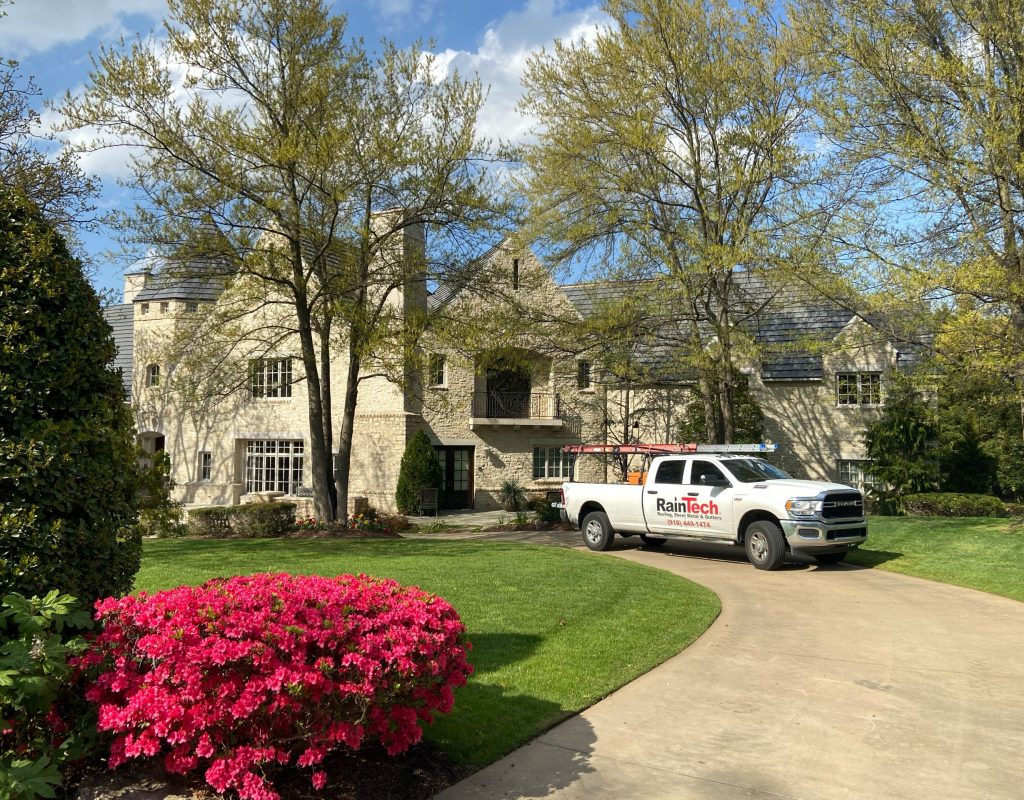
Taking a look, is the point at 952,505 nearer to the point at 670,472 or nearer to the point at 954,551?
the point at 954,551

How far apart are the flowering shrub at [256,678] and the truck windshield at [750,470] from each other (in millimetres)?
10404

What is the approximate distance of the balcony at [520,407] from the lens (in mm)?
28688

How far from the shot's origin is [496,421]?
28.0 meters

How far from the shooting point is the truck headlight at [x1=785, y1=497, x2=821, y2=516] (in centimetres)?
1281

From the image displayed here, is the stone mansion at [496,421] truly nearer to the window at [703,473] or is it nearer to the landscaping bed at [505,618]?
the landscaping bed at [505,618]

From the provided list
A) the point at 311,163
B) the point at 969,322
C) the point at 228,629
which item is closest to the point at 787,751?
the point at 228,629

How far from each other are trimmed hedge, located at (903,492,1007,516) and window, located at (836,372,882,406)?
496cm

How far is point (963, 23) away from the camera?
15891mm

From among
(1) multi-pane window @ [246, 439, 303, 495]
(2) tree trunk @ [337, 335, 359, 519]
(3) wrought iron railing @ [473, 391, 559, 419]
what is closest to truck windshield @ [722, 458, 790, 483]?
(2) tree trunk @ [337, 335, 359, 519]

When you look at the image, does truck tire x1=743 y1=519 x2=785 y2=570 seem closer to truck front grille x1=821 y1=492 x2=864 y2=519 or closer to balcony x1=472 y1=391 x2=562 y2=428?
truck front grille x1=821 y1=492 x2=864 y2=519

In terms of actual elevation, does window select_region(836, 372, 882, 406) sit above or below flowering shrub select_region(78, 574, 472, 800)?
above

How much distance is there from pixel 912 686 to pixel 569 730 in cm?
317

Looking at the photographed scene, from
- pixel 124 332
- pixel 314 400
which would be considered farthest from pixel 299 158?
pixel 124 332

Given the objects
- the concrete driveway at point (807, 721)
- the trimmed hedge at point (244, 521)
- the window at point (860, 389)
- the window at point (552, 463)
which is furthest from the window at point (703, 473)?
the window at point (552, 463)
